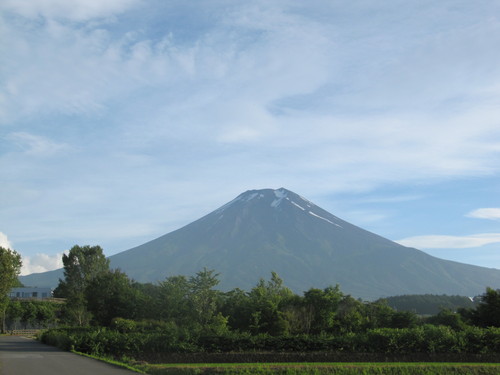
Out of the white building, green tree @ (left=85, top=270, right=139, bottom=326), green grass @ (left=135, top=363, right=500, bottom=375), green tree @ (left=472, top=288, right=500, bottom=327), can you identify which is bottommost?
green grass @ (left=135, top=363, right=500, bottom=375)

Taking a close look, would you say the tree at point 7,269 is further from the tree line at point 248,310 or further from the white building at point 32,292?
the white building at point 32,292

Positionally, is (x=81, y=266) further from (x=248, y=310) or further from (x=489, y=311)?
(x=489, y=311)

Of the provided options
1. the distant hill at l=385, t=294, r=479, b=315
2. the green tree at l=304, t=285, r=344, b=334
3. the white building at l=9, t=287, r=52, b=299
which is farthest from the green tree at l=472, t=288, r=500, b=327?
the white building at l=9, t=287, r=52, b=299

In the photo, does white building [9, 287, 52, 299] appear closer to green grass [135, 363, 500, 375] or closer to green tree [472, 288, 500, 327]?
green tree [472, 288, 500, 327]

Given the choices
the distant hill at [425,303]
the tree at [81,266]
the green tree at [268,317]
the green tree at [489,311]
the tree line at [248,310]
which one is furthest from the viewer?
the distant hill at [425,303]

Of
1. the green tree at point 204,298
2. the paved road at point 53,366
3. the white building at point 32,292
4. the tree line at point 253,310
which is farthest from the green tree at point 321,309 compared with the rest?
the white building at point 32,292

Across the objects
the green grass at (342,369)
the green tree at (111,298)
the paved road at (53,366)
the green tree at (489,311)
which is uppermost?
Result: the green tree at (111,298)

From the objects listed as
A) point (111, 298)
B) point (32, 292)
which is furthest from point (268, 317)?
point (32, 292)

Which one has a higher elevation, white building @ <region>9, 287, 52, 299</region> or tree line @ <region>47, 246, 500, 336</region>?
white building @ <region>9, 287, 52, 299</region>

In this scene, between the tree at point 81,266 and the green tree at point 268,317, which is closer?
the green tree at point 268,317

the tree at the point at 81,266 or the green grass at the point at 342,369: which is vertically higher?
the tree at the point at 81,266

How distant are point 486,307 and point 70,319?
4553 centimetres

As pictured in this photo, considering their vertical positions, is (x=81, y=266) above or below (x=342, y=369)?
above

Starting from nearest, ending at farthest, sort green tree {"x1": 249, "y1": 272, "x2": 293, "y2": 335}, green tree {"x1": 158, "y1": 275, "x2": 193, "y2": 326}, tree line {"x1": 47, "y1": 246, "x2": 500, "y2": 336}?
green tree {"x1": 249, "y1": 272, "x2": 293, "y2": 335}, tree line {"x1": 47, "y1": 246, "x2": 500, "y2": 336}, green tree {"x1": 158, "y1": 275, "x2": 193, "y2": 326}
